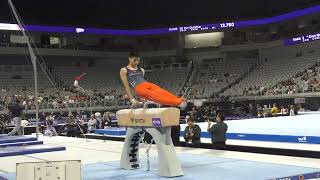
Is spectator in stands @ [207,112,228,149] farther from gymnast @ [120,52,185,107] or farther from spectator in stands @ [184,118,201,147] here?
gymnast @ [120,52,185,107]

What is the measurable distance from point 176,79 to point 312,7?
13.2 metres

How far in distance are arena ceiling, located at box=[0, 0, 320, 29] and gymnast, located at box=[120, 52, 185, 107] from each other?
2996 centimetres

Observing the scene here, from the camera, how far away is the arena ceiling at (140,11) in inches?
1407

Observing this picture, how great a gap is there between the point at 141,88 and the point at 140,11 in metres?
32.9

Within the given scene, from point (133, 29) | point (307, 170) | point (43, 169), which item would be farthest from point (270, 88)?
point (43, 169)

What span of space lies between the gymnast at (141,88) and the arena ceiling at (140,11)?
1180 inches

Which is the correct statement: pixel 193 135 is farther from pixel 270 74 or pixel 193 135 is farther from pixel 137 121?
pixel 270 74

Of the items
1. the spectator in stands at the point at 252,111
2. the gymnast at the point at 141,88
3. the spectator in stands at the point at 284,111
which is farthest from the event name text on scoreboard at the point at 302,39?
the gymnast at the point at 141,88

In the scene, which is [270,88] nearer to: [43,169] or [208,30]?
[208,30]

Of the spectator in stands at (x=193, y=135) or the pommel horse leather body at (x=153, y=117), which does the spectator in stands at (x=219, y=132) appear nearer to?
the spectator in stands at (x=193, y=135)

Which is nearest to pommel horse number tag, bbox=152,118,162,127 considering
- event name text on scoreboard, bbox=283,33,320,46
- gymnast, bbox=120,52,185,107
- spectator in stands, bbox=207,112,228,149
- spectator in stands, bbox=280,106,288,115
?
gymnast, bbox=120,52,185,107

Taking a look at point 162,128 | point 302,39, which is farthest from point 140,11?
point 162,128

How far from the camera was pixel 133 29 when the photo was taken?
3878cm

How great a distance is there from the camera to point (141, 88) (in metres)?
6.59
